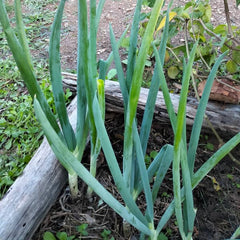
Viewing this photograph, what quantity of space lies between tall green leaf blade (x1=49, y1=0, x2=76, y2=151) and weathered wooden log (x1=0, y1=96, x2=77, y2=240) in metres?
0.18

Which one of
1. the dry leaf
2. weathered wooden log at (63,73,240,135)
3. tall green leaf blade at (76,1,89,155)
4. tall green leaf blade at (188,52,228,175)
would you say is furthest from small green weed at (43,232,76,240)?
the dry leaf

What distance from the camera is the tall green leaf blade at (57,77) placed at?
1010 mm

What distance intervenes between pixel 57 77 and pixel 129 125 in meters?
0.33

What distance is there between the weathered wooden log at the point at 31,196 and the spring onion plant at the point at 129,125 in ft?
0.62

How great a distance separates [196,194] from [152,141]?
0.33 metres

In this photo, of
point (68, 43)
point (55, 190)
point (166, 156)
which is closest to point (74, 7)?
point (68, 43)

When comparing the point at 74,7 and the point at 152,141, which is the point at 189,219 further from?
the point at 74,7

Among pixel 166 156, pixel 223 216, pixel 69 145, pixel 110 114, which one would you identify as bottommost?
pixel 223 216

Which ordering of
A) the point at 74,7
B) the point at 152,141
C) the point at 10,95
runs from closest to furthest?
the point at 152,141 → the point at 10,95 → the point at 74,7

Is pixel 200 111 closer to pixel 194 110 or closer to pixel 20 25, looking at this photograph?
pixel 20 25

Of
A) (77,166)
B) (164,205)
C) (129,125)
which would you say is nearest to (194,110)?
(164,205)

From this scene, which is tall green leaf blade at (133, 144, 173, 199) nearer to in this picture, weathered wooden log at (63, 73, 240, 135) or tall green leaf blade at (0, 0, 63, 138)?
tall green leaf blade at (0, 0, 63, 138)

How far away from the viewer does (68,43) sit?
8.39 ft

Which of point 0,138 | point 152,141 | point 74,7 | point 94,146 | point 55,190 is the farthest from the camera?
point 74,7
